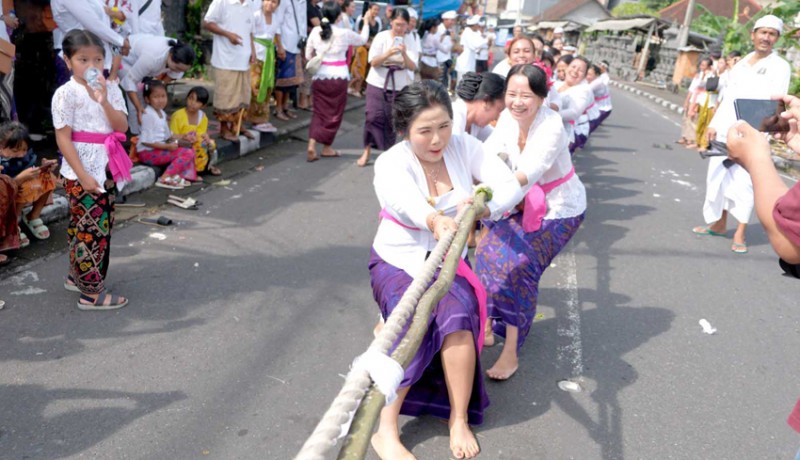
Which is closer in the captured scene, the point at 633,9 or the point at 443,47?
the point at 443,47

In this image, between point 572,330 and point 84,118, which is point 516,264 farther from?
point 84,118

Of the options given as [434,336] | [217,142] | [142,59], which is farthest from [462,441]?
[217,142]

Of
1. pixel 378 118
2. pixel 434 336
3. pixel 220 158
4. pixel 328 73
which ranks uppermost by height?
pixel 328 73

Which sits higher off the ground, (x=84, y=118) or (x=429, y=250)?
(x=84, y=118)

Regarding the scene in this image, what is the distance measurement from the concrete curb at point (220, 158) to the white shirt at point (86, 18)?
1030 millimetres

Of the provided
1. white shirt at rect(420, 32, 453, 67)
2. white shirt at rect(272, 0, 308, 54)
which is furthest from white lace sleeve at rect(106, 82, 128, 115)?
white shirt at rect(420, 32, 453, 67)

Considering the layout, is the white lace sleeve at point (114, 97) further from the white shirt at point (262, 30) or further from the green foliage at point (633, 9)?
the green foliage at point (633, 9)

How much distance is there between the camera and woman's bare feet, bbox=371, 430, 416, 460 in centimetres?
276

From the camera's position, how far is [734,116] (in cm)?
560

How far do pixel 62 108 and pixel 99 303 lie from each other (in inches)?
45.1

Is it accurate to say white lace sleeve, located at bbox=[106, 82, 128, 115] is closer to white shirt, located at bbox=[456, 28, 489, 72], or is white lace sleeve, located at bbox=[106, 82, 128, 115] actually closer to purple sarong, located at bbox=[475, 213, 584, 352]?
purple sarong, located at bbox=[475, 213, 584, 352]

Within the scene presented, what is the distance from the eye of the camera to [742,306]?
4.90 metres

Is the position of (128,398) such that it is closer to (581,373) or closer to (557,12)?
(581,373)

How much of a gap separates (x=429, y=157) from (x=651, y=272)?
10.5ft
